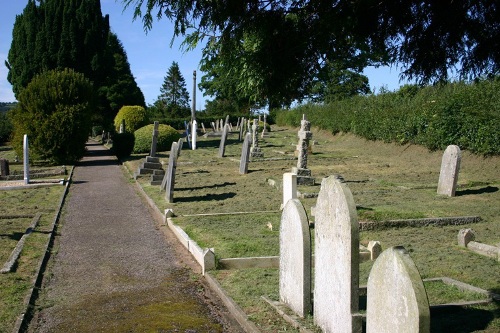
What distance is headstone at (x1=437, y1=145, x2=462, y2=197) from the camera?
1423 centimetres

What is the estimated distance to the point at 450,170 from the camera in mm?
14336

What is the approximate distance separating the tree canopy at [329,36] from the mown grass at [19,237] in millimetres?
3570

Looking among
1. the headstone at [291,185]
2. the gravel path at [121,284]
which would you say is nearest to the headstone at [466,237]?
the headstone at [291,185]

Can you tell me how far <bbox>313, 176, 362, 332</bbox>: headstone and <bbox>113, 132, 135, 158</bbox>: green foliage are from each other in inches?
1015

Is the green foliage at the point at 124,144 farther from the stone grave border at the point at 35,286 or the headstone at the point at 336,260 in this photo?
the headstone at the point at 336,260

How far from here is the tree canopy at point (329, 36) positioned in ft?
15.0

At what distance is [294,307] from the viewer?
5.69m

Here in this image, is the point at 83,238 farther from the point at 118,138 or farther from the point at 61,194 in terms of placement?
the point at 118,138

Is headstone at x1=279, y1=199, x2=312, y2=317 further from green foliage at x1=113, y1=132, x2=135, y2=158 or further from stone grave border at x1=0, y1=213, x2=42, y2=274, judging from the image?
green foliage at x1=113, y1=132, x2=135, y2=158

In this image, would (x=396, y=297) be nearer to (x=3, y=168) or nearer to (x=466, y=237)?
(x=466, y=237)

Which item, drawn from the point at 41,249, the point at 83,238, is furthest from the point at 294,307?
the point at 83,238

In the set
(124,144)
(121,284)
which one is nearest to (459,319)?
(121,284)

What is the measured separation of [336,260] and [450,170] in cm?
1058

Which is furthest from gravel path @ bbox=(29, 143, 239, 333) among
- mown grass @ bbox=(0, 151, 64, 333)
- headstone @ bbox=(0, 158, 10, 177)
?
headstone @ bbox=(0, 158, 10, 177)
